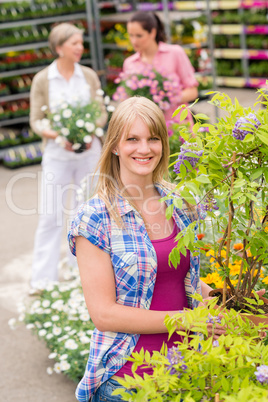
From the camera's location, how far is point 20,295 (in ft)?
15.1

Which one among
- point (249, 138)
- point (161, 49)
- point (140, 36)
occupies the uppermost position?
point (249, 138)

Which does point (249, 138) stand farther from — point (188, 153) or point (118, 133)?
point (118, 133)

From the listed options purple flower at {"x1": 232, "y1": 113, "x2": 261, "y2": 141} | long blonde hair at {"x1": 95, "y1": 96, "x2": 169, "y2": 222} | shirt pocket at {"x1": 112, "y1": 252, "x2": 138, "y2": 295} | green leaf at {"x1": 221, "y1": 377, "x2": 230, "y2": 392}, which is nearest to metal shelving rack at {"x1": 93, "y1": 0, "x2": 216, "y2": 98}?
long blonde hair at {"x1": 95, "y1": 96, "x2": 169, "y2": 222}

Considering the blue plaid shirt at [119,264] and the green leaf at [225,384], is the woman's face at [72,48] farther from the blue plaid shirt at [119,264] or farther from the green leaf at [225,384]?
the green leaf at [225,384]

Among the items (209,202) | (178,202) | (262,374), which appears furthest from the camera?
(209,202)

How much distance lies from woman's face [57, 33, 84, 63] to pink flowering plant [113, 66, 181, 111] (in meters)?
0.41

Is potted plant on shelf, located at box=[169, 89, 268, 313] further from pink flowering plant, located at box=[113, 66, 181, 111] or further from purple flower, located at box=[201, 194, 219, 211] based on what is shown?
pink flowering plant, located at box=[113, 66, 181, 111]

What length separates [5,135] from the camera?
8.28 metres

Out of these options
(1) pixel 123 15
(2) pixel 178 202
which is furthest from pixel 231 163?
(1) pixel 123 15

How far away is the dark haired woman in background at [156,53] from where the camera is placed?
4449 millimetres

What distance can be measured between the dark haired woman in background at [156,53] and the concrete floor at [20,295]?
1804 mm

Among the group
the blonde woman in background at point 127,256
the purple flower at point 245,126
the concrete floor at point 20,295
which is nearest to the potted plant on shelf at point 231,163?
the purple flower at point 245,126

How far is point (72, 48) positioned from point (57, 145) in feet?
2.29

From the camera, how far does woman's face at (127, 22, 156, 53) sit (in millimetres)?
4449
